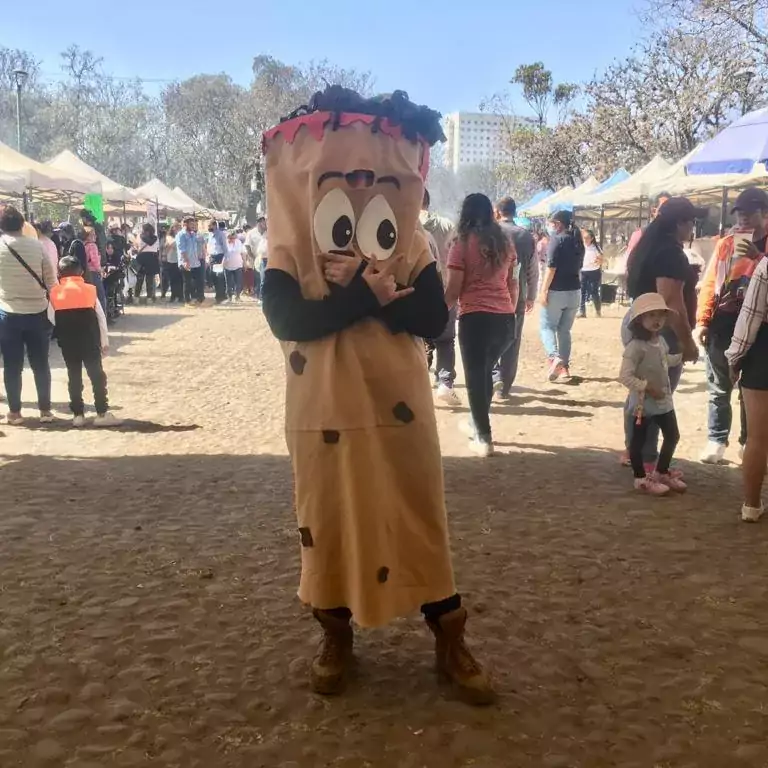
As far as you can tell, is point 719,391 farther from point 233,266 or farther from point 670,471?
point 233,266

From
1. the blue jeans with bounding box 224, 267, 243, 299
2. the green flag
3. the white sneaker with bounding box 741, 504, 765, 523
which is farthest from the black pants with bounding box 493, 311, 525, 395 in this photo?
the blue jeans with bounding box 224, 267, 243, 299

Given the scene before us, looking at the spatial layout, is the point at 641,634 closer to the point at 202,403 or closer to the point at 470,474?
the point at 470,474

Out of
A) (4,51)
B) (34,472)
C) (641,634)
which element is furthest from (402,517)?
(4,51)

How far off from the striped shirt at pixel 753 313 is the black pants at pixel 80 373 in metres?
5.35

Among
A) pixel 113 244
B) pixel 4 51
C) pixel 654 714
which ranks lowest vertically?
pixel 654 714

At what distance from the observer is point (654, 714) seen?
9.55ft

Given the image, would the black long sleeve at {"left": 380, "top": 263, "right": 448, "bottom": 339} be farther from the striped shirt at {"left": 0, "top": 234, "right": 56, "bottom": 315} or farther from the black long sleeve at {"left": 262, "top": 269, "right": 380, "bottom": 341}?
the striped shirt at {"left": 0, "top": 234, "right": 56, "bottom": 315}

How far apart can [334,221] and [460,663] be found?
1611 millimetres

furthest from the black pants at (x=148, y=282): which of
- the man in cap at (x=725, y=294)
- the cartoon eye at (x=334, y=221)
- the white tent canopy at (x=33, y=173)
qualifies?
the cartoon eye at (x=334, y=221)

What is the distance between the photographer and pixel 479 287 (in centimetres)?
604

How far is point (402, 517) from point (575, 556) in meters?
1.90

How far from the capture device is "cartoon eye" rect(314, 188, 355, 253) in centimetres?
278

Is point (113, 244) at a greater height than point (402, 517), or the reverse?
point (113, 244)

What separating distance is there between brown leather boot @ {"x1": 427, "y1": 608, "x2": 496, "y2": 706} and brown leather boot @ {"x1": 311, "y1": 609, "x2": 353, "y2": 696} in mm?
326
